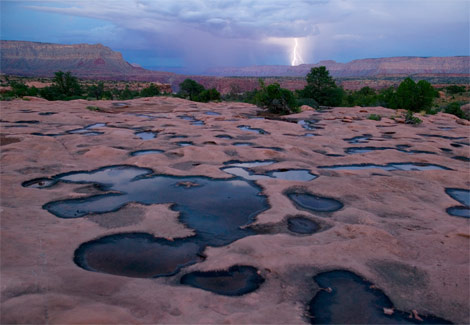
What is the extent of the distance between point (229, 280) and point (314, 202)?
2865 millimetres

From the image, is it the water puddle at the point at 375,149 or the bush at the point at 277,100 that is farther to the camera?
the bush at the point at 277,100

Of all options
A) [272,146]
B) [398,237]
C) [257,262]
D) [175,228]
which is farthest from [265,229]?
[272,146]

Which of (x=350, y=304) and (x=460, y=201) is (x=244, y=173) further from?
(x=350, y=304)

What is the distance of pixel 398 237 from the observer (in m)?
4.41

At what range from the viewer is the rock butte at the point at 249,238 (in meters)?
2.79

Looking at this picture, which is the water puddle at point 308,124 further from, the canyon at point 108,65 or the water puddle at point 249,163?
the canyon at point 108,65

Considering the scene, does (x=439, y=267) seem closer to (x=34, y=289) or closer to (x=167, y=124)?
(x=34, y=289)

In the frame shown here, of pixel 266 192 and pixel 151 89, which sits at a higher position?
pixel 151 89

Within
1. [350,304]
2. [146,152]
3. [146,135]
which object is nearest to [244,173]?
[146,152]

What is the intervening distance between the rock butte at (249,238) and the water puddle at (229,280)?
0.25 ft

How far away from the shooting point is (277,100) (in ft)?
63.2

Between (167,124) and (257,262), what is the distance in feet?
35.5

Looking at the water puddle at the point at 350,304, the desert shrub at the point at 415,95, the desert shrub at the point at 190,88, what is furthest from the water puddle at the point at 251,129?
the desert shrub at the point at 190,88

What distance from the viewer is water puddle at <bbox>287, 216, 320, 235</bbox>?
4.63 metres
